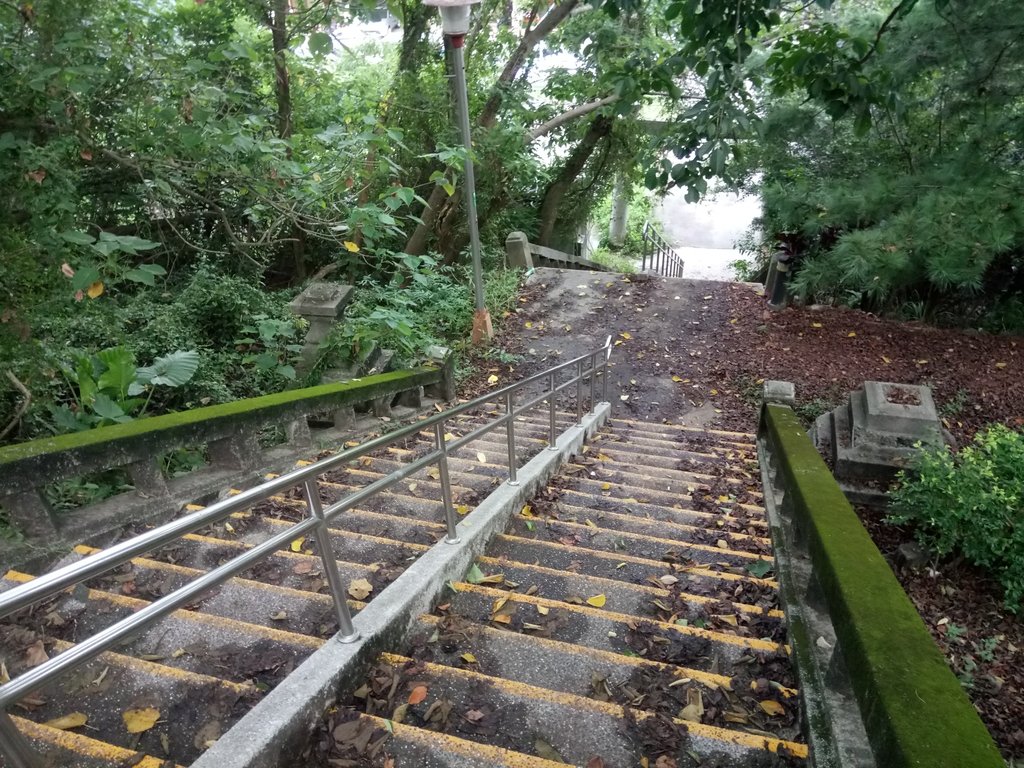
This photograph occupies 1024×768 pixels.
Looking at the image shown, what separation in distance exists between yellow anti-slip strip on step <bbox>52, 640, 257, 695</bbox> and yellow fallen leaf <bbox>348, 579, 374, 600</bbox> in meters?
0.67

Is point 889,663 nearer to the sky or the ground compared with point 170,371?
nearer to the ground

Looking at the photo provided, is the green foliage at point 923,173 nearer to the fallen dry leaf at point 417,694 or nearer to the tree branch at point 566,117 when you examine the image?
the fallen dry leaf at point 417,694

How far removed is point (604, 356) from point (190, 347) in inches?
181

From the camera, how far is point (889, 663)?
1.61m

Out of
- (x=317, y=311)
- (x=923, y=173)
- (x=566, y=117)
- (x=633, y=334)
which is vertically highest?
(x=566, y=117)

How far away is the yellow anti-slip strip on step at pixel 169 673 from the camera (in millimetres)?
1918

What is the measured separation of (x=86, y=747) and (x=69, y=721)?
266 mm

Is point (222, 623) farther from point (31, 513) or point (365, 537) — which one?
point (31, 513)

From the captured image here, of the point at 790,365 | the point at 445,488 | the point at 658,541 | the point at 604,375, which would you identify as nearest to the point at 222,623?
the point at 445,488

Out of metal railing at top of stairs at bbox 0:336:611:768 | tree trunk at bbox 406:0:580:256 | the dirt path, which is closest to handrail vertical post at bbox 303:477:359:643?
metal railing at top of stairs at bbox 0:336:611:768

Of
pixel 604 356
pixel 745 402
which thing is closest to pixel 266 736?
pixel 604 356

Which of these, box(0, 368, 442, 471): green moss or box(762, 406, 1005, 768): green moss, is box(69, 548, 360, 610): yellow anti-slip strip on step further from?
box(762, 406, 1005, 768): green moss

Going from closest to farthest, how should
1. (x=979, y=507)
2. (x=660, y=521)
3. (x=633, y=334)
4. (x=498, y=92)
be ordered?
(x=979, y=507) < (x=660, y=521) < (x=498, y=92) < (x=633, y=334)

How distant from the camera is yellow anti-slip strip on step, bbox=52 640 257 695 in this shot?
1.92 m
